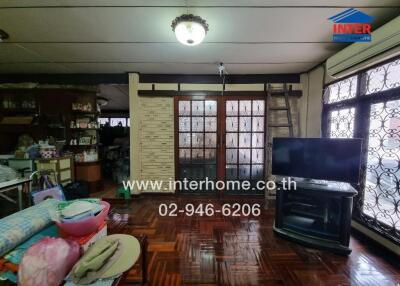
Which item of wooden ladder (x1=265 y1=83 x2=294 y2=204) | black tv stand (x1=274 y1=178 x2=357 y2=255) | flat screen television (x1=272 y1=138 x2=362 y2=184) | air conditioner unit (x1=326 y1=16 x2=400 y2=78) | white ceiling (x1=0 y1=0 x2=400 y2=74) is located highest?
white ceiling (x1=0 y1=0 x2=400 y2=74)

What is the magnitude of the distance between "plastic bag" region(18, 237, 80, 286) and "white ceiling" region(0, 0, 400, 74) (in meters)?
1.99

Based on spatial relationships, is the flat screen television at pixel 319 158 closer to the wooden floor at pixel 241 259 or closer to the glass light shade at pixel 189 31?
the wooden floor at pixel 241 259

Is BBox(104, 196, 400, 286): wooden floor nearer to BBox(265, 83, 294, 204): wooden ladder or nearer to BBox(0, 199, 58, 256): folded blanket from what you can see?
BBox(0, 199, 58, 256): folded blanket

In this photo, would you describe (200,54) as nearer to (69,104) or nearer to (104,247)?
(104,247)

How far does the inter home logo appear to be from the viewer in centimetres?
195

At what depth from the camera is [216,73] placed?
3.72m

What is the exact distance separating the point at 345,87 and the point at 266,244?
248 centimetres

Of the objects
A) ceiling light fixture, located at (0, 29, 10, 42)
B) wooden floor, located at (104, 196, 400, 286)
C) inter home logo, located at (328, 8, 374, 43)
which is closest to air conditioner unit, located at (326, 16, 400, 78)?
inter home logo, located at (328, 8, 374, 43)

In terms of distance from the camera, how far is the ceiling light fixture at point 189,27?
5.84 ft

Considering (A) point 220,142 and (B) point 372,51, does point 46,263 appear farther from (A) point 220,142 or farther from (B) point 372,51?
(B) point 372,51

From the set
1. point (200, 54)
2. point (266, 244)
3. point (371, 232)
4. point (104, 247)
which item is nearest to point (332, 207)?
point (371, 232)

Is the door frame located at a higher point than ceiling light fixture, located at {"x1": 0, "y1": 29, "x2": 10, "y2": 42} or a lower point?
lower

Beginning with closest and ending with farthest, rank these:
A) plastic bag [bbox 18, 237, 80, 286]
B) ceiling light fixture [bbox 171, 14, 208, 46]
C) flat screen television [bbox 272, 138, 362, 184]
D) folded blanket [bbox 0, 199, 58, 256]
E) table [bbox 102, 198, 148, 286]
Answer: plastic bag [bbox 18, 237, 80, 286], folded blanket [bbox 0, 199, 58, 256], table [bbox 102, 198, 148, 286], ceiling light fixture [bbox 171, 14, 208, 46], flat screen television [bbox 272, 138, 362, 184]

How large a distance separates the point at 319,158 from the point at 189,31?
6.88 ft
